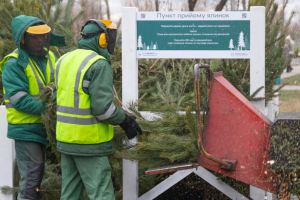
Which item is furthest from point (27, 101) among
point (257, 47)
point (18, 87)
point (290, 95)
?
point (290, 95)

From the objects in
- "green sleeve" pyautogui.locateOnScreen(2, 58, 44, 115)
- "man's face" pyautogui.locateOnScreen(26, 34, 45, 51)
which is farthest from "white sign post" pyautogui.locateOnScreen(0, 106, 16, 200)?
"man's face" pyautogui.locateOnScreen(26, 34, 45, 51)

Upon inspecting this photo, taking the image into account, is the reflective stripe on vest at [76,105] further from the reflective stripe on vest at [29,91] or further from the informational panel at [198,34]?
the informational panel at [198,34]

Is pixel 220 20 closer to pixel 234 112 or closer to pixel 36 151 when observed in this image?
pixel 234 112

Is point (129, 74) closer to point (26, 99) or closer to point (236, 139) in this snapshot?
point (26, 99)

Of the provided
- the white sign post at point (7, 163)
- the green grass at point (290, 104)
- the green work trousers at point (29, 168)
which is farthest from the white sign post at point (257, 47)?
the green grass at point (290, 104)

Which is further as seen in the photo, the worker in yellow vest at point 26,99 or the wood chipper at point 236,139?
the worker in yellow vest at point 26,99

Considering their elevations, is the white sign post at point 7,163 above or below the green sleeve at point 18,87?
below

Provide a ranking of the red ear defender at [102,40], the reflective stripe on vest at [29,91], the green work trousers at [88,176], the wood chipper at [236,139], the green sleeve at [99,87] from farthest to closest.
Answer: the reflective stripe on vest at [29,91] < the red ear defender at [102,40] < the green work trousers at [88,176] < the green sleeve at [99,87] < the wood chipper at [236,139]

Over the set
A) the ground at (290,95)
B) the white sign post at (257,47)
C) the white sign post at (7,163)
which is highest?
the white sign post at (257,47)

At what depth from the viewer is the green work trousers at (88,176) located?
8.11 feet

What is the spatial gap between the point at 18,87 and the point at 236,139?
1.89 m

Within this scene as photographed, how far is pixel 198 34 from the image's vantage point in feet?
10.3

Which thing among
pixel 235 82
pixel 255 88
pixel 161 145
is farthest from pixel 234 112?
pixel 235 82

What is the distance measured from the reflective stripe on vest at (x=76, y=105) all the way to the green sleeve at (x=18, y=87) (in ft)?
1.24
